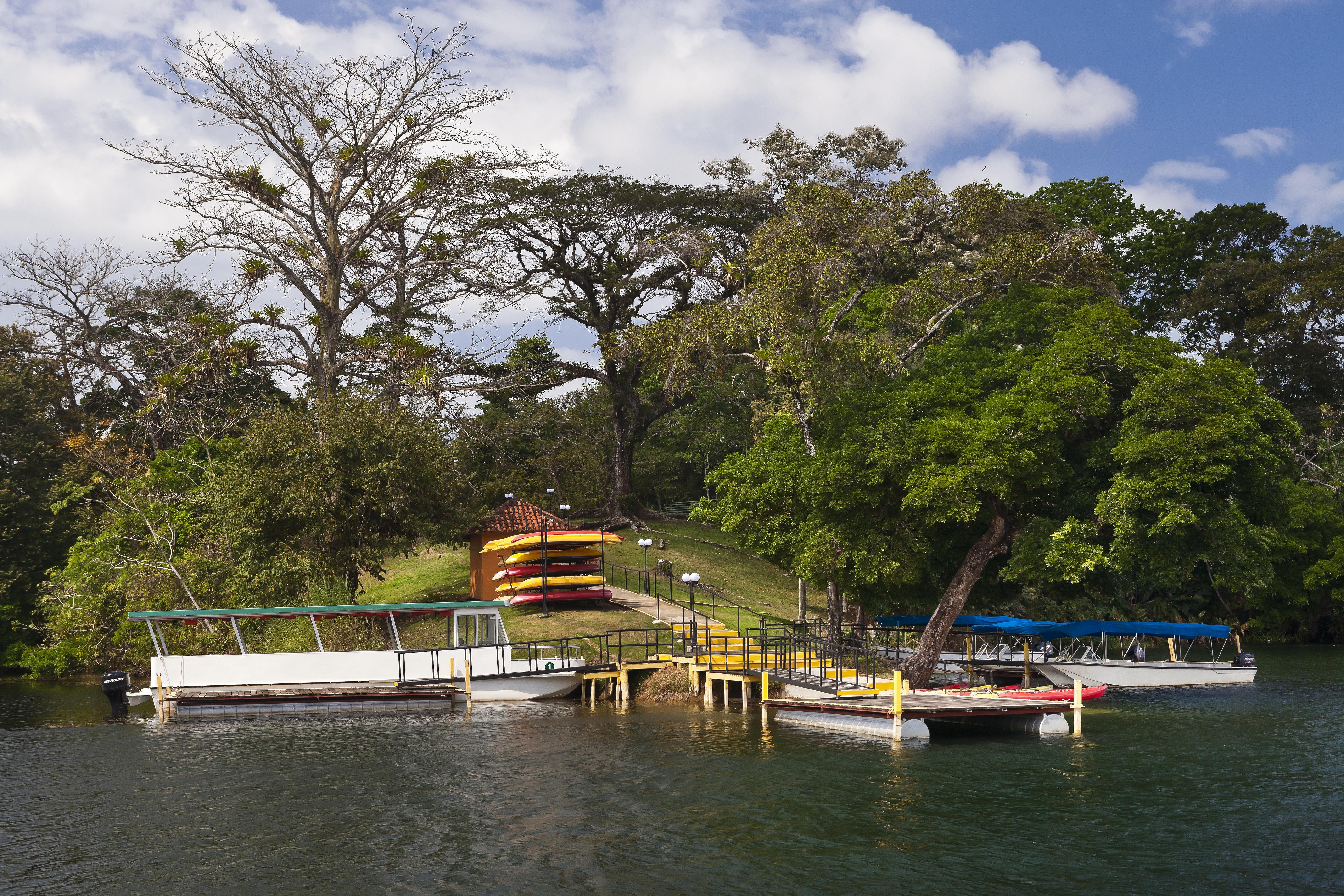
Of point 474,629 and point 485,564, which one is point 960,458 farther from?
point 485,564

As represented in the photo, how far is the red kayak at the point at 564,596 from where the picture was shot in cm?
3794

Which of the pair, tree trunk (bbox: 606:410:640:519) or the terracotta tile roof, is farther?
tree trunk (bbox: 606:410:640:519)

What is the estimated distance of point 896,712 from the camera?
22109 mm

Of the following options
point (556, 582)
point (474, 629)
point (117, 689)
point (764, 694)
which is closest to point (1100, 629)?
point (764, 694)

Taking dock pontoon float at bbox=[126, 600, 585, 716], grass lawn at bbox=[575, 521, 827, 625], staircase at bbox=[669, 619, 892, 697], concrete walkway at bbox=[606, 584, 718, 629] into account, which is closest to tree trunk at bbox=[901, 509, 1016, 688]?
staircase at bbox=[669, 619, 892, 697]

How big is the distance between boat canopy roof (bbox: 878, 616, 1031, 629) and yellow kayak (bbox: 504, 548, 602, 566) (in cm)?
1112

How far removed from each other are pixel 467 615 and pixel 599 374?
2589 cm

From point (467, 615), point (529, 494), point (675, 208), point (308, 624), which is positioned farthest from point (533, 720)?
point (675, 208)

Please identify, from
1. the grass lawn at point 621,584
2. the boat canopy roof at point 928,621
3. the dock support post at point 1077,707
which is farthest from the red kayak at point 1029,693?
the grass lawn at point 621,584

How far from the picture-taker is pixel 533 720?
2656 centimetres

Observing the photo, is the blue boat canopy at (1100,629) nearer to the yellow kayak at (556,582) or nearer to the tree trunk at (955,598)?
the tree trunk at (955,598)

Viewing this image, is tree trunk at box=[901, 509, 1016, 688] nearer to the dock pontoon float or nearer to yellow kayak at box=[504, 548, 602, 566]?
the dock pontoon float

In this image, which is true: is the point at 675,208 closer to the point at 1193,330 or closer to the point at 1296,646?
the point at 1193,330

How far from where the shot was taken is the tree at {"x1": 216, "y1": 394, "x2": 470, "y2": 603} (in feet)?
117
